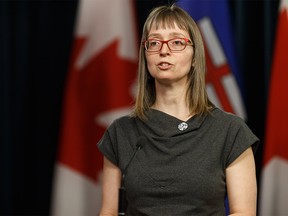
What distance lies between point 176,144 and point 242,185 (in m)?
0.25

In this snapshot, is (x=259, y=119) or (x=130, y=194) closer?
(x=130, y=194)

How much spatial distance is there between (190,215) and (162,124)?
329 mm

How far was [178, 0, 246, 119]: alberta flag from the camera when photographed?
306cm

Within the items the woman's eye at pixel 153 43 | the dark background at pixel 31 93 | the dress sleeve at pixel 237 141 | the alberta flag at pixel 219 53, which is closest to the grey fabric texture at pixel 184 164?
the dress sleeve at pixel 237 141

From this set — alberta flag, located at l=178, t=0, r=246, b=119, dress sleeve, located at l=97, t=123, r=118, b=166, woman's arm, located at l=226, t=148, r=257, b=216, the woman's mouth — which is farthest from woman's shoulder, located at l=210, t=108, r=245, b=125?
alberta flag, located at l=178, t=0, r=246, b=119

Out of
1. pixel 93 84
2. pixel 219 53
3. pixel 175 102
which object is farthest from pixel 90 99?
pixel 175 102

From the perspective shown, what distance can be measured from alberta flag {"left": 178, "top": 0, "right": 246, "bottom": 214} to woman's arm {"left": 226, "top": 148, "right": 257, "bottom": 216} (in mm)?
1210

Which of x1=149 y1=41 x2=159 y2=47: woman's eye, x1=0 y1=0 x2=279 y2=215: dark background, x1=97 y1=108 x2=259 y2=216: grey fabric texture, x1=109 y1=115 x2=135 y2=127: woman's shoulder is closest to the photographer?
x1=97 y1=108 x2=259 y2=216: grey fabric texture

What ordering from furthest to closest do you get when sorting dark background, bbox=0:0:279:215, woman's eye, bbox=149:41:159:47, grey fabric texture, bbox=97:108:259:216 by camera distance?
dark background, bbox=0:0:279:215, woman's eye, bbox=149:41:159:47, grey fabric texture, bbox=97:108:259:216

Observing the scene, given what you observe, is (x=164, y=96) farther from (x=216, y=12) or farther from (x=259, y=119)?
(x=259, y=119)

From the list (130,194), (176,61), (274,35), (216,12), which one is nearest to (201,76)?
(176,61)

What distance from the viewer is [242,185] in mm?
1828

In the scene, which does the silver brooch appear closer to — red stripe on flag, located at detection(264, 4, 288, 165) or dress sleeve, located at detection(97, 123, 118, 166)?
dress sleeve, located at detection(97, 123, 118, 166)

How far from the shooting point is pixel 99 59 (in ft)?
11.7
